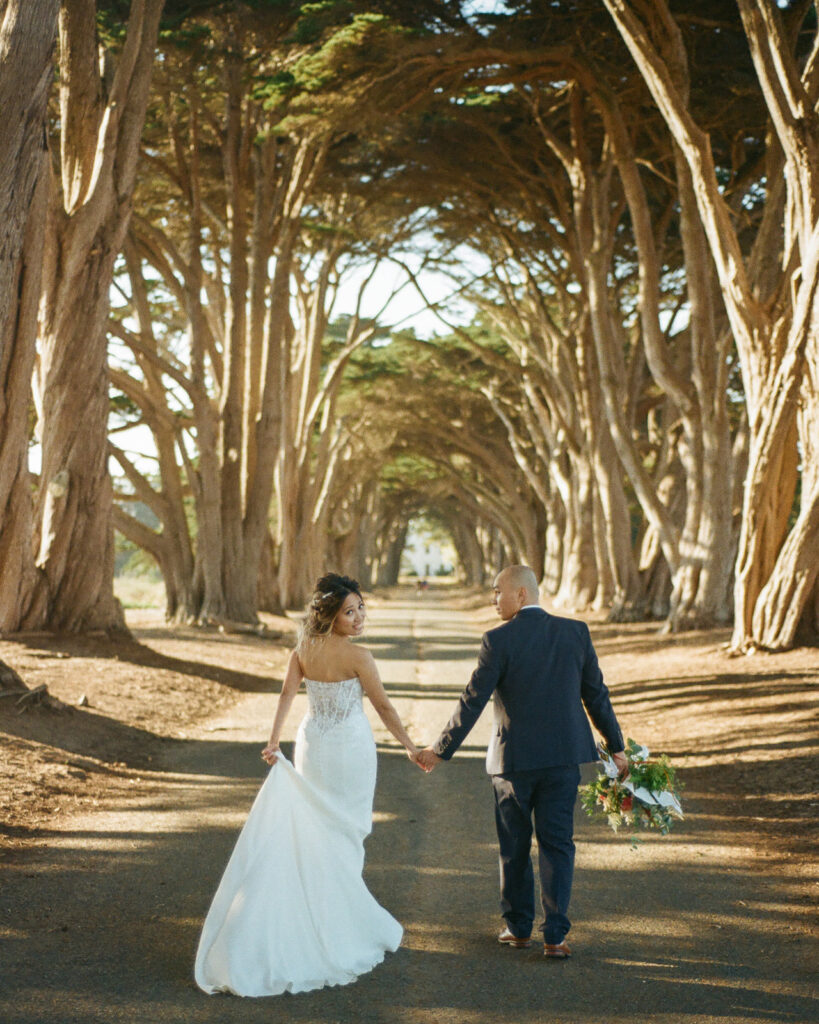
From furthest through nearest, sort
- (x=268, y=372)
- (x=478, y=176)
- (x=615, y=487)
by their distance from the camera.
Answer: (x=615, y=487) → (x=268, y=372) → (x=478, y=176)

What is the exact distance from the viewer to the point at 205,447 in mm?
19422

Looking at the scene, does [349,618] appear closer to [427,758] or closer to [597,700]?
[427,758]

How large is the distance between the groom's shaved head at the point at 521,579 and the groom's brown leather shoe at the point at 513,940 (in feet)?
4.25

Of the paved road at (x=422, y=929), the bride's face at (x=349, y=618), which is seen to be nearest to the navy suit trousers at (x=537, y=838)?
the paved road at (x=422, y=929)

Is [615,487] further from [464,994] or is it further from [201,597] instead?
[464,994]

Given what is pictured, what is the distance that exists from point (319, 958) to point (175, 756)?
490 centimetres

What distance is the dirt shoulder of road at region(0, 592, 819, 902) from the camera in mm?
7152

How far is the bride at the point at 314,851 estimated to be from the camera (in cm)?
426

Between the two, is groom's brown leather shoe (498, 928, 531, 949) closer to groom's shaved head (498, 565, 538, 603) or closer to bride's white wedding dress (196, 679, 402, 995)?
bride's white wedding dress (196, 679, 402, 995)

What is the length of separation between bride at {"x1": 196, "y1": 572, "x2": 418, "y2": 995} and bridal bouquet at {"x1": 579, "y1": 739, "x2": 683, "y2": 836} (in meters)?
0.80

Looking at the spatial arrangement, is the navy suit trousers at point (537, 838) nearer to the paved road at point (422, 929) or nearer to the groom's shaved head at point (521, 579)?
the paved road at point (422, 929)

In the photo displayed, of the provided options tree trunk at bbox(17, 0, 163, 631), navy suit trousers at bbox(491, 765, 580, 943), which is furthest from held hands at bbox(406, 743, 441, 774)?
tree trunk at bbox(17, 0, 163, 631)

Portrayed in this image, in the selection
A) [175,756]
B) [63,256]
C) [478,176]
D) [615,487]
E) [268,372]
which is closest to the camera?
[175,756]

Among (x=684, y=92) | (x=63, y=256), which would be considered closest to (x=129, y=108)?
(x=63, y=256)
